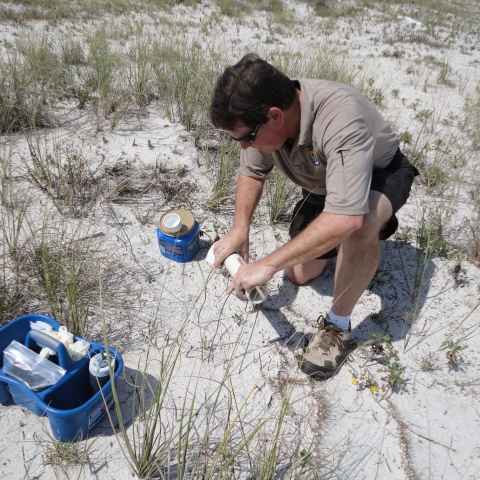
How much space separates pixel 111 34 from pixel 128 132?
295cm

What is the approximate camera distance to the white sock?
1982 mm

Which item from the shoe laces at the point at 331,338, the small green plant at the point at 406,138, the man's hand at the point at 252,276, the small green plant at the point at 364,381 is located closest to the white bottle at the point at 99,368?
the man's hand at the point at 252,276

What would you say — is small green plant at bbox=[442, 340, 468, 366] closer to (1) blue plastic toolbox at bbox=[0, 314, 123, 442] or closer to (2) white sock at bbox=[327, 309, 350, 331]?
(2) white sock at bbox=[327, 309, 350, 331]

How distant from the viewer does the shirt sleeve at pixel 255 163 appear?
81.3 inches

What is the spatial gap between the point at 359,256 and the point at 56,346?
130 cm

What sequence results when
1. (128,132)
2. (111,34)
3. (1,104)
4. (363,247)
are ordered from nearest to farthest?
(363,247), (1,104), (128,132), (111,34)

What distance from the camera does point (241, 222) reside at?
202cm

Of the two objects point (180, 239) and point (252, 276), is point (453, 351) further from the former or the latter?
point (180, 239)

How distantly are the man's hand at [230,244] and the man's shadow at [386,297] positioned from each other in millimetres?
451

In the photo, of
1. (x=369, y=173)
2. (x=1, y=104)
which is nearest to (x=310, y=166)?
(x=369, y=173)

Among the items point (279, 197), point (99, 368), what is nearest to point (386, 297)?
point (279, 197)

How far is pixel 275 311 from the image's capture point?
2.22 m

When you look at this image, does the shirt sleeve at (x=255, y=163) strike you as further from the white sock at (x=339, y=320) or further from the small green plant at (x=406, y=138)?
the small green plant at (x=406, y=138)

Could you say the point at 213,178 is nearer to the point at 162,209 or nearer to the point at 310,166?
the point at 162,209
